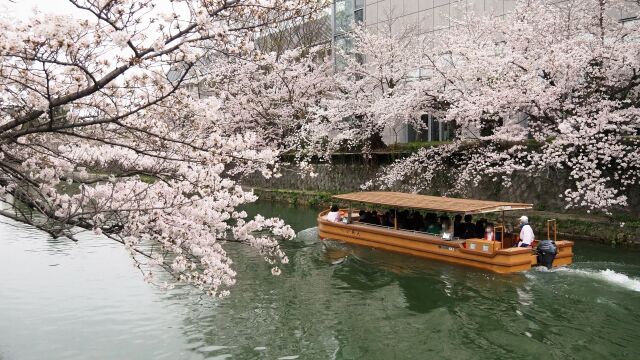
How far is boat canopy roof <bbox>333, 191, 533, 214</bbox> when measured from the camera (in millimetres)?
13828

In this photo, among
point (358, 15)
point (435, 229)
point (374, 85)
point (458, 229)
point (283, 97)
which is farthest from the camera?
point (358, 15)

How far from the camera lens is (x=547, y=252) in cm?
1282

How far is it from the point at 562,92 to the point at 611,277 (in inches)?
266

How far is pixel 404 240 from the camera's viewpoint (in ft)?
50.8

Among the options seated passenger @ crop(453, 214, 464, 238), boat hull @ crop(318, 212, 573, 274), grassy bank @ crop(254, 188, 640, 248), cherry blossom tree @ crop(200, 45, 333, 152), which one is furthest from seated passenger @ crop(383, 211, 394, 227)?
cherry blossom tree @ crop(200, 45, 333, 152)

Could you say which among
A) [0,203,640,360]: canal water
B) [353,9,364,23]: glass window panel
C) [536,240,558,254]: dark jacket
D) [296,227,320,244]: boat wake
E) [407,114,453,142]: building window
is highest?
[353,9,364,23]: glass window panel

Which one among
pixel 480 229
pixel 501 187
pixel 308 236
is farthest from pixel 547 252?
pixel 308 236

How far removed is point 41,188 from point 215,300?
571 centimetres

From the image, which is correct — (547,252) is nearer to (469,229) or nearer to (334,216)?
(469,229)

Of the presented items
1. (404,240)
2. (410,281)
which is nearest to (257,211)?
(404,240)

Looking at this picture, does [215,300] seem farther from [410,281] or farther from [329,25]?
[329,25]

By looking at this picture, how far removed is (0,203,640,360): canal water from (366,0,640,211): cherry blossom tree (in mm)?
3064

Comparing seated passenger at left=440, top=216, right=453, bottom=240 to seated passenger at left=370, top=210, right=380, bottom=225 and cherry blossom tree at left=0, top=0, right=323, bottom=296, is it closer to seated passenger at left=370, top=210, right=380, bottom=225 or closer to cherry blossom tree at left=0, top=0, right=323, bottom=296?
seated passenger at left=370, top=210, right=380, bottom=225

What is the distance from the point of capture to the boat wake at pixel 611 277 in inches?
454
